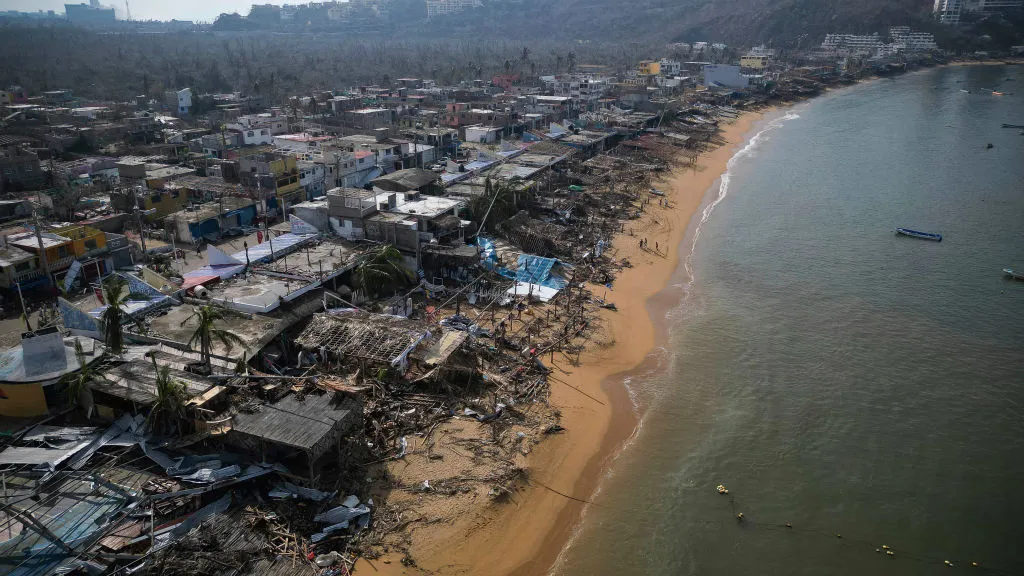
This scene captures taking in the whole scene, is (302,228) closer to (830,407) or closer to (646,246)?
(646,246)

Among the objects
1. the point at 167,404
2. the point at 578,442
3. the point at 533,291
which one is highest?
the point at 167,404

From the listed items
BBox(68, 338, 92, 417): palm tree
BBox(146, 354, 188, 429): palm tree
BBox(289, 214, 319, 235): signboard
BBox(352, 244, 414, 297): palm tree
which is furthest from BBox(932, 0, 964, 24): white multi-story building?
BBox(68, 338, 92, 417): palm tree

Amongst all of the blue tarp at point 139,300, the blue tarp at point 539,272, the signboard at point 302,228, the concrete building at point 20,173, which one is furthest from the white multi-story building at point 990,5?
the blue tarp at point 139,300

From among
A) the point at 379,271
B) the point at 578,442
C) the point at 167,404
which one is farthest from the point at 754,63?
the point at 167,404

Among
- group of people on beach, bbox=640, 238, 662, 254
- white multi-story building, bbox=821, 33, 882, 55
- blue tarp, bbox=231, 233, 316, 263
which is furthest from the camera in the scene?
white multi-story building, bbox=821, 33, 882, 55

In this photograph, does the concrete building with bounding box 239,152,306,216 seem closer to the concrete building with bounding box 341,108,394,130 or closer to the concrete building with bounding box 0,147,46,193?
the concrete building with bounding box 0,147,46,193

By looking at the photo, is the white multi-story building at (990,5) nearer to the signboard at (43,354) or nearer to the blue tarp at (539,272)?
the blue tarp at (539,272)
